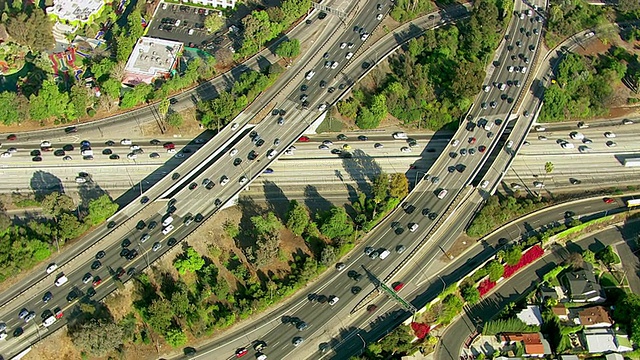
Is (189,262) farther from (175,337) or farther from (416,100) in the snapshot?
(416,100)

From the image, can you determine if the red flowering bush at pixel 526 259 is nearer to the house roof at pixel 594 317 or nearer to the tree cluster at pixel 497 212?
the tree cluster at pixel 497 212

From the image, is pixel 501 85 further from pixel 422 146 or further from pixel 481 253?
pixel 481 253

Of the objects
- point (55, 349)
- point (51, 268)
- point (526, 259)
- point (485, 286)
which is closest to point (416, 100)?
point (526, 259)

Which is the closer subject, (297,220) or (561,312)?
(561,312)

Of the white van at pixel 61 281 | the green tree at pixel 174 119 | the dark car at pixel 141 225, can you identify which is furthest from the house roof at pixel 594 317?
the white van at pixel 61 281

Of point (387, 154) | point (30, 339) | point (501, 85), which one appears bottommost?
point (30, 339)

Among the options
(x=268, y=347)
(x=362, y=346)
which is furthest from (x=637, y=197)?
(x=268, y=347)
